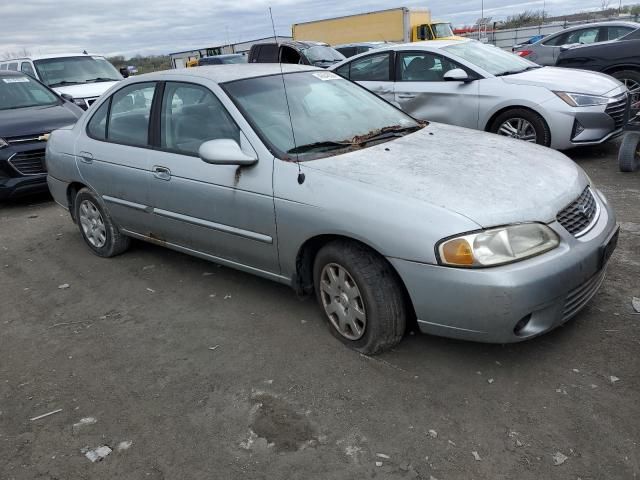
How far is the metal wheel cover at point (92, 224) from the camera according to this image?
512cm

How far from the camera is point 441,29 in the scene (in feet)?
79.2

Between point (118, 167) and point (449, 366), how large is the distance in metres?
3.01

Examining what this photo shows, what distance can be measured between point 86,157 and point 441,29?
22131mm

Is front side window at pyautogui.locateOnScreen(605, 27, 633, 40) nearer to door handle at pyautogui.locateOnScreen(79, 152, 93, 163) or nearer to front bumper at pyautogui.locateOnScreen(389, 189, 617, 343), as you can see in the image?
front bumper at pyautogui.locateOnScreen(389, 189, 617, 343)

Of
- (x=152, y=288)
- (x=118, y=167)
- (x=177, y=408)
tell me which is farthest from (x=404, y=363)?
(x=118, y=167)

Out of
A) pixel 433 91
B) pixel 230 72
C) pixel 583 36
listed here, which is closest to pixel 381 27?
pixel 583 36

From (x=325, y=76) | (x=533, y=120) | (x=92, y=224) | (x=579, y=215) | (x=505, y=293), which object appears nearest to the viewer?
(x=505, y=293)

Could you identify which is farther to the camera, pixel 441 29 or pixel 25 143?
pixel 441 29

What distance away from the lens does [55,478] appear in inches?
101

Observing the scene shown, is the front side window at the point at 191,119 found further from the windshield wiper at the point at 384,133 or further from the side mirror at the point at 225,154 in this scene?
the windshield wiper at the point at 384,133

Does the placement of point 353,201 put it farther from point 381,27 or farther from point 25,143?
point 381,27

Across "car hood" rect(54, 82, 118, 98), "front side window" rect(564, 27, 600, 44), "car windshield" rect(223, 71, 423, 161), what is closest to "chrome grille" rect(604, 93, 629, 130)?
"car windshield" rect(223, 71, 423, 161)

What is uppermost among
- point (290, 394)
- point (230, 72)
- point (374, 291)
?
point (230, 72)

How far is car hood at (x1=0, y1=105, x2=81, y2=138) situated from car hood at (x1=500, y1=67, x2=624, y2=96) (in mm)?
5788
